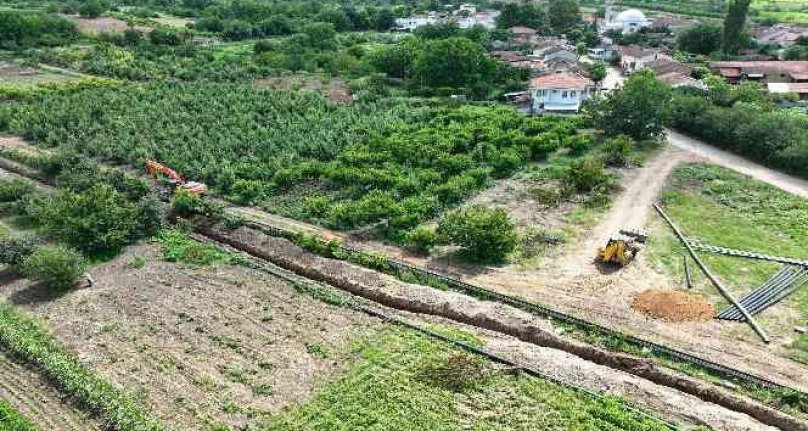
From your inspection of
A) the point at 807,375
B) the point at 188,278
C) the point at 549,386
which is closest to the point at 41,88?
the point at 188,278

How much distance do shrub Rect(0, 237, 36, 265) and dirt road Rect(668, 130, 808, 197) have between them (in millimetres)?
33250

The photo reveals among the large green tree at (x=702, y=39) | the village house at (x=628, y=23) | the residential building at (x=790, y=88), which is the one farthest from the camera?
the village house at (x=628, y=23)

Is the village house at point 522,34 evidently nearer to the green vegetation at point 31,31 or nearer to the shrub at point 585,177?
the shrub at point 585,177

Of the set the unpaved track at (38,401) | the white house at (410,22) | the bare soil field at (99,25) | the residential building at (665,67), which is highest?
the bare soil field at (99,25)

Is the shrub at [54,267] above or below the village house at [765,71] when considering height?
above

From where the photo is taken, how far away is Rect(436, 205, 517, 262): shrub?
2519 cm

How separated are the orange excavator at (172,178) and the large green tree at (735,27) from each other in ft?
176

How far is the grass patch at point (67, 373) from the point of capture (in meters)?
17.1

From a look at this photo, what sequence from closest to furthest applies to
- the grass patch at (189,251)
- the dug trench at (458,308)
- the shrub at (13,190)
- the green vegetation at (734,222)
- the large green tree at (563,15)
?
the dug trench at (458,308)
the green vegetation at (734,222)
the grass patch at (189,251)
the shrub at (13,190)
the large green tree at (563,15)

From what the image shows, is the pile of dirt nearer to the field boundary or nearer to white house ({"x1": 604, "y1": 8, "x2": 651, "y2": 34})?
the field boundary

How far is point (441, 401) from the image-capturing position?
1781cm

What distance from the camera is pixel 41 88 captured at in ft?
165

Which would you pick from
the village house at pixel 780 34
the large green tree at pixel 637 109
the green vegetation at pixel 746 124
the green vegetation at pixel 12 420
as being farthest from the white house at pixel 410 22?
the green vegetation at pixel 12 420

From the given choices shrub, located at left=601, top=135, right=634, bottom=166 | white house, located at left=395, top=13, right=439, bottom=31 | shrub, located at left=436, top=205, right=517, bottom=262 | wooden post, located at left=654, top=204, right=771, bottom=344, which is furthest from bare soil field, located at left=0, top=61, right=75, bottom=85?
wooden post, located at left=654, top=204, right=771, bottom=344
